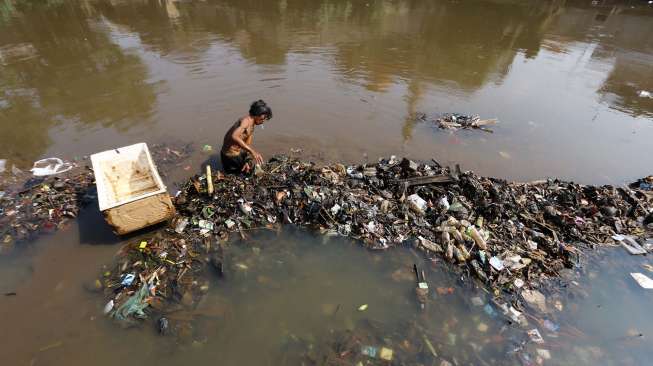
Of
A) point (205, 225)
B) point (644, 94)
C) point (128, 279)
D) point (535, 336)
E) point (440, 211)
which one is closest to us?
point (535, 336)

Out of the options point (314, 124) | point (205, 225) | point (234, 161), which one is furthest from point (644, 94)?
point (205, 225)

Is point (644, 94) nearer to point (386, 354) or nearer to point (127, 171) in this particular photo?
point (386, 354)

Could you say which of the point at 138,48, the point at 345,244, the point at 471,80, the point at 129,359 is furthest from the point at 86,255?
the point at 471,80

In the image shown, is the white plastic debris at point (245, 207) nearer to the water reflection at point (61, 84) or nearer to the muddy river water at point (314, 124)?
the muddy river water at point (314, 124)

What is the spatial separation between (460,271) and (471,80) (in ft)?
26.1

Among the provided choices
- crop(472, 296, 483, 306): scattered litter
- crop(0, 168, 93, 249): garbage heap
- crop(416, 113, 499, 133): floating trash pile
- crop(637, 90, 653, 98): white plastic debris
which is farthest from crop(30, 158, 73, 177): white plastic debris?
crop(637, 90, 653, 98): white plastic debris

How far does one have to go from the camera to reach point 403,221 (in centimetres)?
471

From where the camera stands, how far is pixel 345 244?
4484 millimetres

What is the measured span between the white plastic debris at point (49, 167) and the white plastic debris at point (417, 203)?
6112mm

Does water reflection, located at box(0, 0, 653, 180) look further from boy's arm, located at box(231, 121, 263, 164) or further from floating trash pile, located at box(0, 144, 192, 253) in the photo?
boy's arm, located at box(231, 121, 263, 164)

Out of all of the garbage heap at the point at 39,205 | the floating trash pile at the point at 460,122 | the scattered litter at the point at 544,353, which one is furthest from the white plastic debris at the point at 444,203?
the garbage heap at the point at 39,205

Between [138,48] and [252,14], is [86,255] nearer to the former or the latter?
[138,48]

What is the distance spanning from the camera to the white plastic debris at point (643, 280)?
4.23 meters

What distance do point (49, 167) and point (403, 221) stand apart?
633cm
